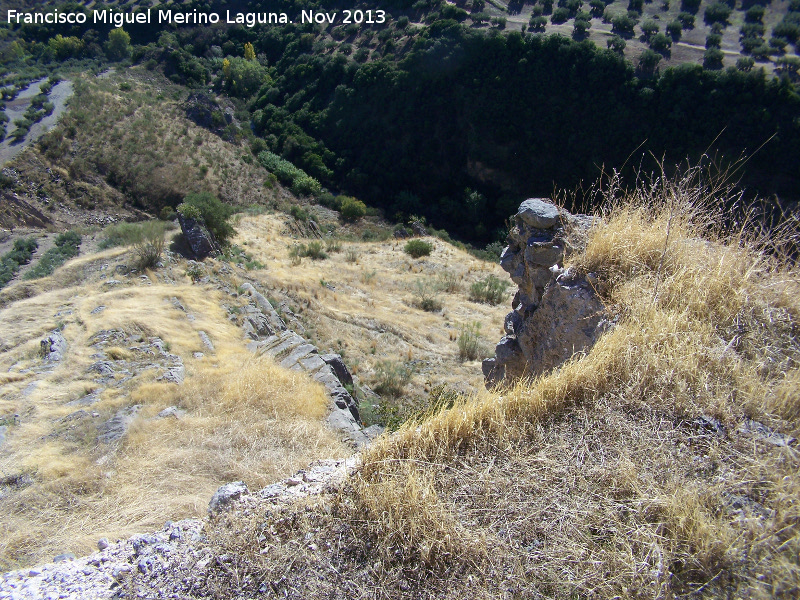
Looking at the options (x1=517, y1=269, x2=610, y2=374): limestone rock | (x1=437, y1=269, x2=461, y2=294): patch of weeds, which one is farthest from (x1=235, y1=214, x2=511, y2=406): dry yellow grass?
(x1=517, y1=269, x2=610, y2=374): limestone rock

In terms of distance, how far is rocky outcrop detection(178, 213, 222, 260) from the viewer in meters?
15.0

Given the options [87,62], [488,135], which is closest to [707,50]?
[488,135]

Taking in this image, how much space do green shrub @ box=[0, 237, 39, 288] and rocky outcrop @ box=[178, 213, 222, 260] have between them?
206 inches

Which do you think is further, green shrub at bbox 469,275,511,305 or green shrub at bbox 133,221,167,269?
green shrub at bbox 469,275,511,305

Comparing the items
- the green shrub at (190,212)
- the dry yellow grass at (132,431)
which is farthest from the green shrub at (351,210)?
the dry yellow grass at (132,431)

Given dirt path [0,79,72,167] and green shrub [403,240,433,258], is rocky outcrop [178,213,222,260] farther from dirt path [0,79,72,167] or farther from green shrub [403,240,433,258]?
dirt path [0,79,72,167]

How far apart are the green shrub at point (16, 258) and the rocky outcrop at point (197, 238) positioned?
17.2ft

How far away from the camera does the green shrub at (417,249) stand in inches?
Result: 893

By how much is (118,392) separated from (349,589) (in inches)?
254

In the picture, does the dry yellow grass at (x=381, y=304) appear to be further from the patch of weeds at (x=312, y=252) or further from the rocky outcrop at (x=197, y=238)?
the rocky outcrop at (x=197, y=238)

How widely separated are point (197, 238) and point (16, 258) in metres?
6.85

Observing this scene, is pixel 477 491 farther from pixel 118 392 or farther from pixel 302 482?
pixel 118 392

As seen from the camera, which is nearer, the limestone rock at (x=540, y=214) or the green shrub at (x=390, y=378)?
the limestone rock at (x=540, y=214)

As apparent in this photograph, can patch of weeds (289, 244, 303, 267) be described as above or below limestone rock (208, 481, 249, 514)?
below
